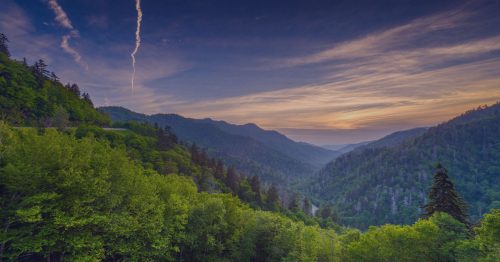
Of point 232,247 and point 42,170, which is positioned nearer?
point 42,170

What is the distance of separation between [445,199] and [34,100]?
10188 cm

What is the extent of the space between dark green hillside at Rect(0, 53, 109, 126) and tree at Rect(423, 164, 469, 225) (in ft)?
257

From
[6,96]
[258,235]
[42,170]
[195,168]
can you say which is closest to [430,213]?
[258,235]

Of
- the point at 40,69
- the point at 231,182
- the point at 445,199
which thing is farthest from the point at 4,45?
the point at 445,199

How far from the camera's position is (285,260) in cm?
3247

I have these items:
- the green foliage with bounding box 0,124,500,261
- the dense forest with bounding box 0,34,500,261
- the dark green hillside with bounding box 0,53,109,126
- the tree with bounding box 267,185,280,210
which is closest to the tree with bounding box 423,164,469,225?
the dense forest with bounding box 0,34,500,261

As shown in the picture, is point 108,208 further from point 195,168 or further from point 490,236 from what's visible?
point 195,168

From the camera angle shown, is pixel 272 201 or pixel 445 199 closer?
pixel 445 199

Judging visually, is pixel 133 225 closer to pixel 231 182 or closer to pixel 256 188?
pixel 231 182

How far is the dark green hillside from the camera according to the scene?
71.1 meters

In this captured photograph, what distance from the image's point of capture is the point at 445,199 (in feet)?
125

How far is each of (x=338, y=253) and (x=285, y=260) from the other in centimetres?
861

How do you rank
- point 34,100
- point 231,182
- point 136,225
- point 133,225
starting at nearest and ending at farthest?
point 133,225 → point 136,225 → point 34,100 → point 231,182

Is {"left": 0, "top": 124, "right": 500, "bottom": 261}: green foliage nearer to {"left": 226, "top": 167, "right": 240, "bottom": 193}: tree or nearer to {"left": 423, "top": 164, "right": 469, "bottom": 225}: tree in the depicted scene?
{"left": 423, "top": 164, "right": 469, "bottom": 225}: tree
